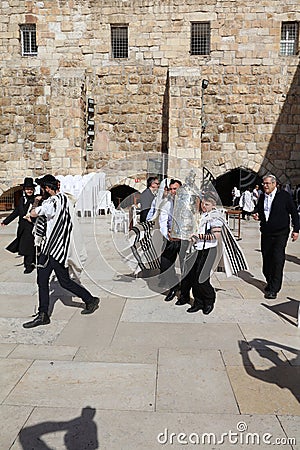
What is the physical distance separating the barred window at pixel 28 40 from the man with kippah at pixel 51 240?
12.7 metres

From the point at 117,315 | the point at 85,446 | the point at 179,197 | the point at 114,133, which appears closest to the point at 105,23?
the point at 114,133

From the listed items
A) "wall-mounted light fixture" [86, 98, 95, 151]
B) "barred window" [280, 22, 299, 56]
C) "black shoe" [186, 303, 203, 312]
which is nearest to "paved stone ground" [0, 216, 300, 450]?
"black shoe" [186, 303, 203, 312]

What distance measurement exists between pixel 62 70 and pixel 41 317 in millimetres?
12773

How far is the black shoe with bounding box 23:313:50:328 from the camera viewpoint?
4.62m

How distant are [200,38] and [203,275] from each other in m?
12.7

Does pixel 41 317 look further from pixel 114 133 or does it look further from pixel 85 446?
pixel 114 133

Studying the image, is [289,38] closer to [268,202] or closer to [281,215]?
[268,202]

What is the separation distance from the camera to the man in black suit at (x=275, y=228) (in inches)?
231

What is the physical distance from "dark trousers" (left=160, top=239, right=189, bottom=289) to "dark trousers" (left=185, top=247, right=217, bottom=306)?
54cm

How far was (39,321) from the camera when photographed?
184 inches

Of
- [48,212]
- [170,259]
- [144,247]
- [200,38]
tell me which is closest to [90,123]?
[200,38]

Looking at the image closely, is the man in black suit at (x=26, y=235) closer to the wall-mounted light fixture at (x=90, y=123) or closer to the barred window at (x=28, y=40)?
the wall-mounted light fixture at (x=90, y=123)

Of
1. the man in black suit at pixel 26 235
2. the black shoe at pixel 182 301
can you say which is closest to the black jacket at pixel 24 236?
the man in black suit at pixel 26 235

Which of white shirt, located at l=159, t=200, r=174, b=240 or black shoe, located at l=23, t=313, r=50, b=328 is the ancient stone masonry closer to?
white shirt, located at l=159, t=200, r=174, b=240
